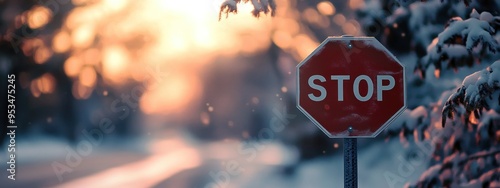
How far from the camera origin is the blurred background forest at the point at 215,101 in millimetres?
5594

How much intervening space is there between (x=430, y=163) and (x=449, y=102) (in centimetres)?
167

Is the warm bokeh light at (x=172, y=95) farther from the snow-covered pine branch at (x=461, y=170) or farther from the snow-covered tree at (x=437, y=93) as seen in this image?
the snow-covered pine branch at (x=461, y=170)

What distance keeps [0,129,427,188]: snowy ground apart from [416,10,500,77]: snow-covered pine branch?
2.78 ft

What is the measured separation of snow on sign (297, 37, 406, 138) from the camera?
110 inches

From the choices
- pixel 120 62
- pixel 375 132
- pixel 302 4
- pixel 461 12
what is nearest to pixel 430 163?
pixel 461 12

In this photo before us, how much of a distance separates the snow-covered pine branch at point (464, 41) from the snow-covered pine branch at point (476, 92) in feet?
0.58

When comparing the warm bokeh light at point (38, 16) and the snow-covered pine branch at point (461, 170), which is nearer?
the snow-covered pine branch at point (461, 170)

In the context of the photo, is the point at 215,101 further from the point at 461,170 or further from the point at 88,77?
the point at 461,170

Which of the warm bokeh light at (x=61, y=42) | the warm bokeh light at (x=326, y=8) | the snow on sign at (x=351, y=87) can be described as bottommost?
the snow on sign at (x=351, y=87)

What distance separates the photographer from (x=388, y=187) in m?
5.66

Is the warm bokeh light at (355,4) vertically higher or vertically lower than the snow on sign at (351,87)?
higher

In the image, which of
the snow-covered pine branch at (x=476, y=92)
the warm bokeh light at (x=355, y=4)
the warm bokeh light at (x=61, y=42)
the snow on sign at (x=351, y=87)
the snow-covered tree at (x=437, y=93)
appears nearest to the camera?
the snow on sign at (x=351, y=87)

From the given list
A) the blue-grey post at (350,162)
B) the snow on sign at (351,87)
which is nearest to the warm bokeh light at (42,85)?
the snow on sign at (351,87)

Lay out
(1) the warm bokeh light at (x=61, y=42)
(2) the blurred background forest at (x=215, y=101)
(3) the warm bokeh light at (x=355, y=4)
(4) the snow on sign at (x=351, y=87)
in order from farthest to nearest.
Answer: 1. (1) the warm bokeh light at (x=61, y=42)
2. (3) the warm bokeh light at (x=355, y=4)
3. (2) the blurred background forest at (x=215, y=101)
4. (4) the snow on sign at (x=351, y=87)
